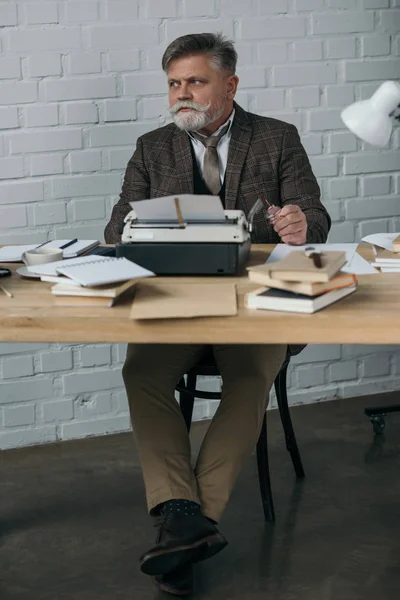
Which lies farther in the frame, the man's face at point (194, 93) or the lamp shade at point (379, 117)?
the man's face at point (194, 93)

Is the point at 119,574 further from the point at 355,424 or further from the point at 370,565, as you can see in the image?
the point at 355,424

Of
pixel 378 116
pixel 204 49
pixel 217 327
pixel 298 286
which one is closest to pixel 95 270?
pixel 217 327

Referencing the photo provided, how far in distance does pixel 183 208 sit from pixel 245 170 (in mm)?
837

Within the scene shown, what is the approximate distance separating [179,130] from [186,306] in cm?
124

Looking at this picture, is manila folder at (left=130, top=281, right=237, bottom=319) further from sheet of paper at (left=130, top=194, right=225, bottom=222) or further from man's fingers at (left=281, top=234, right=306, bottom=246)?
man's fingers at (left=281, top=234, right=306, bottom=246)

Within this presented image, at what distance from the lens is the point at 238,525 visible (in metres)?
2.50

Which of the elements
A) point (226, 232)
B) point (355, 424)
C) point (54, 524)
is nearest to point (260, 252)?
point (226, 232)

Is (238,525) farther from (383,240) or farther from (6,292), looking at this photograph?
(6,292)

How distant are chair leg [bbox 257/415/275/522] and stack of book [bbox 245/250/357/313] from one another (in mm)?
825

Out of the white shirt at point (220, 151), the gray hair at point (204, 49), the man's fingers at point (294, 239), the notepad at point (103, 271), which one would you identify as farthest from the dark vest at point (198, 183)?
the notepad at point (103, 271)

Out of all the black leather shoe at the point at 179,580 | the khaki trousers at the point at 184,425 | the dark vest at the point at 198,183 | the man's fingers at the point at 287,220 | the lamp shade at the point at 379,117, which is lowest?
the black leather shoe at the point at 179,580

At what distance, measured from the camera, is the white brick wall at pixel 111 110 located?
2.91 meters

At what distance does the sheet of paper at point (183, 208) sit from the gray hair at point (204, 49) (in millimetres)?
956

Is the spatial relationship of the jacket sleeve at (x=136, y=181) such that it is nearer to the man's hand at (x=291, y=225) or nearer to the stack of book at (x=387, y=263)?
the man's hand at (x=291, y=225)
